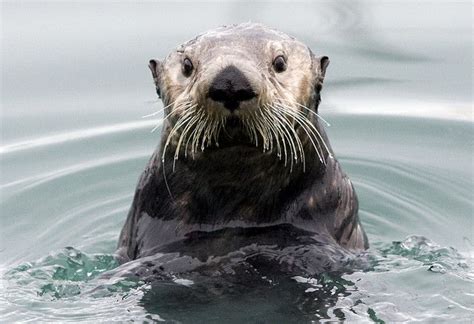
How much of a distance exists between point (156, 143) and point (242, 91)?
3.67 metres

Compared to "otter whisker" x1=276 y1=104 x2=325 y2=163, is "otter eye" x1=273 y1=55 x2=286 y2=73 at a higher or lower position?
higher

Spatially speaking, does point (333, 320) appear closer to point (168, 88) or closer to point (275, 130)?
point (275, 130)

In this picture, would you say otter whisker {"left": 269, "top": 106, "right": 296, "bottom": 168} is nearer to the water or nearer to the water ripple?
the water

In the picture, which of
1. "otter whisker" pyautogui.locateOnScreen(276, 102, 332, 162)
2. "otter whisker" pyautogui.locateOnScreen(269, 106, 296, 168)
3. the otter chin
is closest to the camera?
"otter whisker" pyautogui.locateOnScreen(269, 106, 296, 168)

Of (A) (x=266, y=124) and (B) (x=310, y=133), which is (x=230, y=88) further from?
(B) (x=310, y=133)

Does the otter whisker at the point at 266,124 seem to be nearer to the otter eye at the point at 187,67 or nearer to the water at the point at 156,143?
the otter eye at the point at 187,67

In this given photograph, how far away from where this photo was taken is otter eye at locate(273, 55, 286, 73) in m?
5.62

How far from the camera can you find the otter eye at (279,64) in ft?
Result: 18.4

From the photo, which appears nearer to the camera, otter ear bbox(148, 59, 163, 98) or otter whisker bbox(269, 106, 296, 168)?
otter whisker bbox(269, 106, 296, 168)

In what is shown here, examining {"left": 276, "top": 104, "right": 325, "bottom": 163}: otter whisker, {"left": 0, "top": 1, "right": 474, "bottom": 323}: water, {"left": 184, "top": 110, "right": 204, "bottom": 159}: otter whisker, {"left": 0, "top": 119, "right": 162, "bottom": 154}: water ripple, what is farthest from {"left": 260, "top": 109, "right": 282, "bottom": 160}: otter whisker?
{"left": 0, "top": 119, "right": 162, "bottom": 154}: water ripple

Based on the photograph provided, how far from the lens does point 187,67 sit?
5.64 metres

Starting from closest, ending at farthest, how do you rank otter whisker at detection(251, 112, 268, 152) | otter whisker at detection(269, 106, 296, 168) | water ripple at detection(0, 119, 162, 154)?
otter whisker at detection(251, 112, 268, 152)
otter whisker at detection(269, 106, 296, 168)
water ripple at detection(0, 119, 162, 154)

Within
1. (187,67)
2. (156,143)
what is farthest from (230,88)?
(156,143)

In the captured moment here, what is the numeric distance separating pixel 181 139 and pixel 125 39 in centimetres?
495
